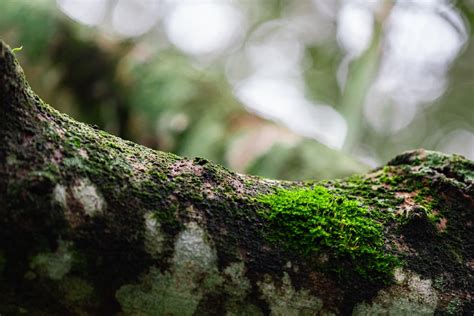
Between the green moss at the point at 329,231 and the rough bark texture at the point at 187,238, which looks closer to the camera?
the rough bark texture at the point at 187,238

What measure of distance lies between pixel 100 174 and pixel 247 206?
0.35 m

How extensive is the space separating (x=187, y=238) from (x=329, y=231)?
14.1 inches

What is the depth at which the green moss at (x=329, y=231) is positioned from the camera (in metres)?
1.22

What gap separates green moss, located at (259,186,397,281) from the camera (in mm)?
1221

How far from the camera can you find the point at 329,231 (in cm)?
127

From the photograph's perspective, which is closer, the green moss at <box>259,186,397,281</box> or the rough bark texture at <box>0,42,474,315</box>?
the rough bark texture at <box>0,42,474,315</box>

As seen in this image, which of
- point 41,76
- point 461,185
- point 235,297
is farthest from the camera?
point 41,76

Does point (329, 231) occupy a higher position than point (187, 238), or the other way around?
point (329, 231)

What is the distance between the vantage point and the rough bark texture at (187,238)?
101cm

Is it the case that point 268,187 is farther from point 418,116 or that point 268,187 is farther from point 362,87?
point 418,116

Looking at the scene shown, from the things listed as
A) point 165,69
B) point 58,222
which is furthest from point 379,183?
point 165,69

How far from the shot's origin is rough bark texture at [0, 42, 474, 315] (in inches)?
39.8

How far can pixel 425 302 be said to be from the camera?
1.25 metres

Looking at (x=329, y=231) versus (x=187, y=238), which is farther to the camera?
(x=329, y=231)
